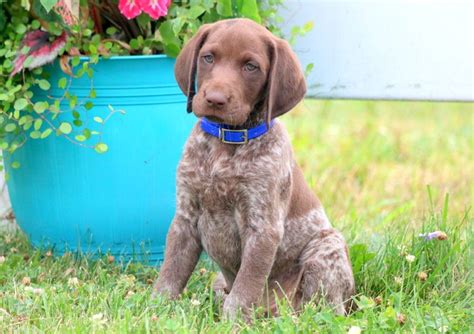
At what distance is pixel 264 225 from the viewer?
3.49 m

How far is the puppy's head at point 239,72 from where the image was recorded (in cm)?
329

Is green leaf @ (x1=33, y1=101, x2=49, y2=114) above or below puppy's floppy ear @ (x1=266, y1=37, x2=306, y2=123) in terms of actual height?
below

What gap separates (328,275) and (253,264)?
38cm

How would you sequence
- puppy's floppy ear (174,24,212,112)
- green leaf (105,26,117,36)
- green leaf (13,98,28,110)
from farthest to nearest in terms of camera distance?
green leaf (105,26,117,36), green leaf (13,98,28,110), puppy's floppy ear (174,24,212,112)

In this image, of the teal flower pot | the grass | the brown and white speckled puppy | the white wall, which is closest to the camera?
the grass

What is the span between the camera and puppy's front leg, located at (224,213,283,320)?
3.41 metres

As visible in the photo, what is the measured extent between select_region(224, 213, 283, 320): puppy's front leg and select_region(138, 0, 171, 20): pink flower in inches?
41.9

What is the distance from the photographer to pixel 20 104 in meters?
3.88

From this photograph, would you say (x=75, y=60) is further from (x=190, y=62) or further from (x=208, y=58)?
(x=208, y=58)

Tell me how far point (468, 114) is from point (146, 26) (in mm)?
4913

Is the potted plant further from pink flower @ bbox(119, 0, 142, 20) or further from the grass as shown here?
the grass

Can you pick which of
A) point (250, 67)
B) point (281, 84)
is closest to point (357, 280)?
point (281, 84)

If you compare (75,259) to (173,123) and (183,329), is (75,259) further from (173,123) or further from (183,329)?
(183,329)

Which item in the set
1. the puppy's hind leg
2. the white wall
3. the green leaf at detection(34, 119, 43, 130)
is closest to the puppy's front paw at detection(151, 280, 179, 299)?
the puppy's hind leg
